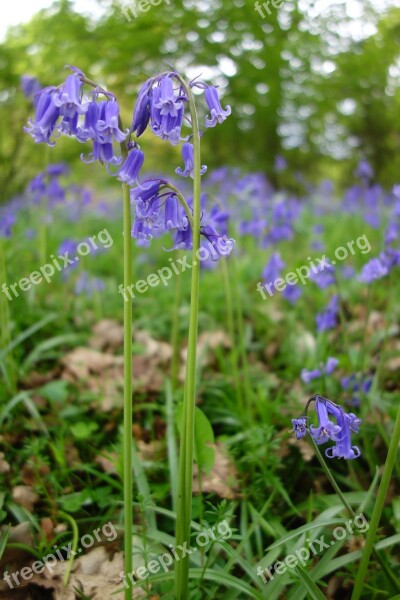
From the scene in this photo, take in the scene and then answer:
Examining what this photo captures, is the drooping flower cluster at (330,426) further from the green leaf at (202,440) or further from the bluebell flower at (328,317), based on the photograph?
the bluebell flower at (328,317)

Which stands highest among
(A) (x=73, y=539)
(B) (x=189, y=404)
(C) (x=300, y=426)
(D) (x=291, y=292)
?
(B) (x=189, y=404)

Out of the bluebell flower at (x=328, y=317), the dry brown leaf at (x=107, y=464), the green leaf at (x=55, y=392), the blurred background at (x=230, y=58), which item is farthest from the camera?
the blurred background at (x=230, y=58)

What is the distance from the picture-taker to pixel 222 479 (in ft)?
7.37

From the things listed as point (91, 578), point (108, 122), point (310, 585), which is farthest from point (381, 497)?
point (108, 122)

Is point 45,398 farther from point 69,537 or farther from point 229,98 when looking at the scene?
point 229,98

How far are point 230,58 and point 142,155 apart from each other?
6171mm

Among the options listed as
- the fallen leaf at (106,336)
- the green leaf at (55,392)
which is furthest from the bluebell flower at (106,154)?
the fallen leaf at (106,336)

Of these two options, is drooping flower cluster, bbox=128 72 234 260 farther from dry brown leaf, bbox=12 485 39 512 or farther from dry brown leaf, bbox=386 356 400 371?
dry brown leaf, bbox=386 356 400 371

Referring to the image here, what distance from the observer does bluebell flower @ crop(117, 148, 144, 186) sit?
56.7 inches

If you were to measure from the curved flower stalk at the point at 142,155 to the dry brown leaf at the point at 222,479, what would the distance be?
0.60 m

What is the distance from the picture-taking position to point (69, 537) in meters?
2.09

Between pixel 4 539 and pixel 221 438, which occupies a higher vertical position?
pixel 4 539

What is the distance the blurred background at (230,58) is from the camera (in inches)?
254

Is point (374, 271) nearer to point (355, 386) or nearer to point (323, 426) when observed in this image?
point (355, 386)
